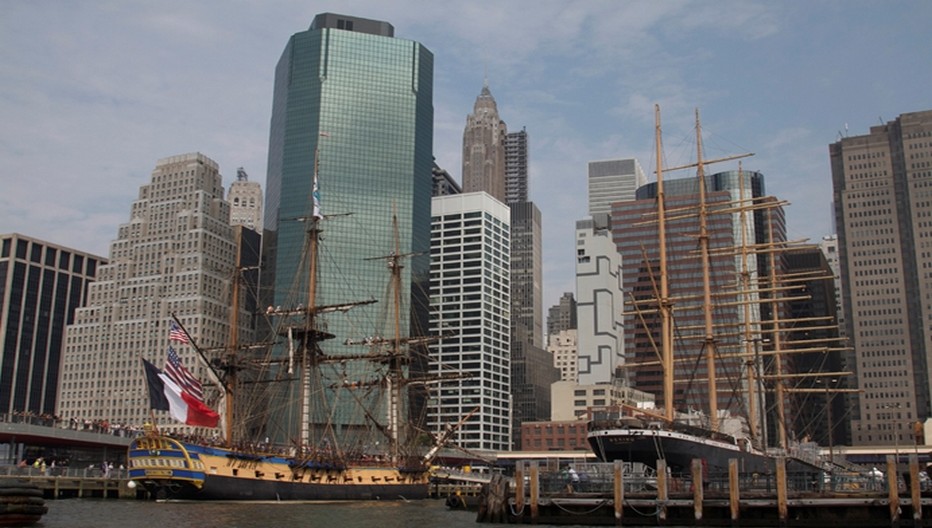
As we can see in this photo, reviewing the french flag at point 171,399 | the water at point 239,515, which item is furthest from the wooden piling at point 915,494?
the french flag at point 171,399

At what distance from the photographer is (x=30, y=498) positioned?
148 ft

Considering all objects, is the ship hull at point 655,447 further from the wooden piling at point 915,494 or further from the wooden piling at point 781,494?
the wooden piling at point 915,494

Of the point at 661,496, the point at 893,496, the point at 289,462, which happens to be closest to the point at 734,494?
the point at 661,496

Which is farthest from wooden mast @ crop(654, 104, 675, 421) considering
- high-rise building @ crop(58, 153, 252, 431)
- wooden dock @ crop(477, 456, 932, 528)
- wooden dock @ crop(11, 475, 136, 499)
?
high-rise building @ crop(58, 153, 252, 431)

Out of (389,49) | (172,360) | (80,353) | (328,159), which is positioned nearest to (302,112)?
(328,159)

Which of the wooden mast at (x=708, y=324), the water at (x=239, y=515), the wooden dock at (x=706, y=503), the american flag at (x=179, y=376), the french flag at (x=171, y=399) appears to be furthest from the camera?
the wooden mast at (x=708, y=324)

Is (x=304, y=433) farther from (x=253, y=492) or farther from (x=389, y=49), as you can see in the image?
(x=389, y=49)

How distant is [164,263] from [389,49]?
62.7 metres

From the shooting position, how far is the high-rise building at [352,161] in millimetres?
178000

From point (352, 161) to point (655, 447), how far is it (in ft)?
400

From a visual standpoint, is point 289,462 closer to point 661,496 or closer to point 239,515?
point 239,515

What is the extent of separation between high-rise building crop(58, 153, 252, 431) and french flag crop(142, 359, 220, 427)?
115 metres

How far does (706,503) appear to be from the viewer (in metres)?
45.4

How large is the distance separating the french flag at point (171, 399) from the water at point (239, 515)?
6.25 metres
